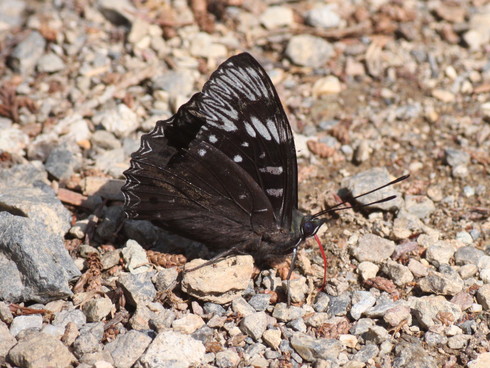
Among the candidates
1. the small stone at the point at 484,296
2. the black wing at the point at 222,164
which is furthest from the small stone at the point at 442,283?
the black wing at the point at 222,164

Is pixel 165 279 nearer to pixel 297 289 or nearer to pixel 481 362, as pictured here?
pixel 297 289

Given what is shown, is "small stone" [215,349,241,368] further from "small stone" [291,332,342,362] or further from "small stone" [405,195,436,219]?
"small stone" [405,195,436,219]

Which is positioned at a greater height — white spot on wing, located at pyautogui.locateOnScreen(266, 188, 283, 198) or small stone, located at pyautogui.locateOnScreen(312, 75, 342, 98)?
white spot on wing, located at pyautogui.locateOnScreen(266, 188, 283, 198)

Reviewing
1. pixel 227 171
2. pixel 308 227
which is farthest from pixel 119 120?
pixel 308 227

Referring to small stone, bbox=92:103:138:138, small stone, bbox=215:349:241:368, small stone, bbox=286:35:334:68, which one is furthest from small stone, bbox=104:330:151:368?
small stone, bbox=286:35:334:68

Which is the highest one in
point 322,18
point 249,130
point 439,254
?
point 249,130

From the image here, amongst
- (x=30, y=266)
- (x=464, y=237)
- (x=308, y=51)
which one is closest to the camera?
(x=30, y=266)

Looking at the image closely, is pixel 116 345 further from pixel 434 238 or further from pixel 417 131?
pixel 417 131
